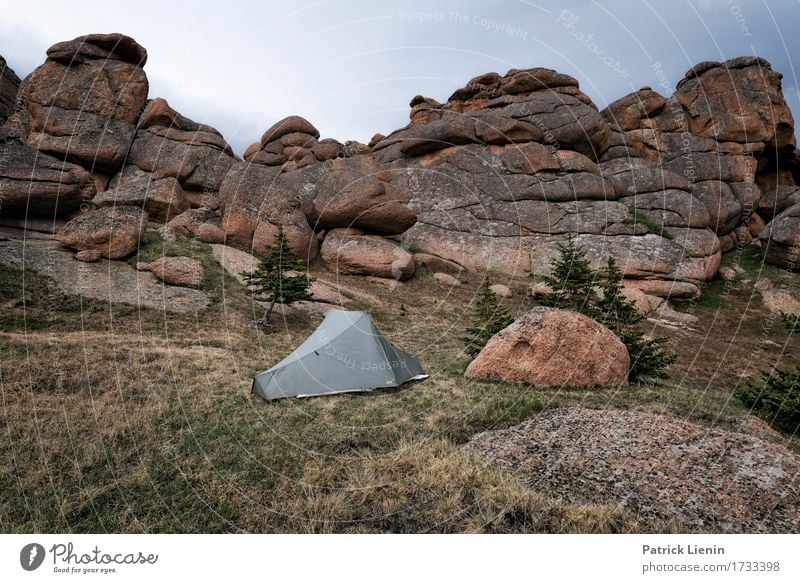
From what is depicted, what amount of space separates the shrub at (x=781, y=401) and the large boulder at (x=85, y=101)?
4680 centimetres

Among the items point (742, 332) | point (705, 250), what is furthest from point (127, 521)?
point (705, 250)

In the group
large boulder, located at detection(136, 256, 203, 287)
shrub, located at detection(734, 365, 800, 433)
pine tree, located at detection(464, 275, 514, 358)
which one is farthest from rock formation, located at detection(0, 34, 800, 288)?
shrub, located at detection(734, 365, 800, 433)

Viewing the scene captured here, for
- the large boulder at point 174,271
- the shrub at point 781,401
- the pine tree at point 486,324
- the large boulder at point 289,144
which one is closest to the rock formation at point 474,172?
the large boulder at point 289,144

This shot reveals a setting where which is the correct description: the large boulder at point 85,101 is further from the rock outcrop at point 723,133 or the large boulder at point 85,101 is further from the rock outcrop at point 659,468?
the rock outcrop at point 723,133

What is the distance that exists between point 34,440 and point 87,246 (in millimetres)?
19317

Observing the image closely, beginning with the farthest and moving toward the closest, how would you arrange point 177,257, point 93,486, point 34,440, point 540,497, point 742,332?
1. point 742,332
2. point 177,257
3. point 34,440
4. point 93,486
5. point 540,497

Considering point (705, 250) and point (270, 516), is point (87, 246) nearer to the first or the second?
point (270, 516)

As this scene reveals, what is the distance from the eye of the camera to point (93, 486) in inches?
235

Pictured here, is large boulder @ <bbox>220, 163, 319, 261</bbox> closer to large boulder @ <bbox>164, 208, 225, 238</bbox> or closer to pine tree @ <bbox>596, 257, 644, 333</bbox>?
large boulder @ <bbox>164, 208, 225, 238</bbox>

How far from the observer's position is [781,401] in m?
9.40

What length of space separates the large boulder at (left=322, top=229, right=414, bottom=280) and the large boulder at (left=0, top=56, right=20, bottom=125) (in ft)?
110

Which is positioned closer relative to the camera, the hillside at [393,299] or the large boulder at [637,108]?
the hillside at [393,299]

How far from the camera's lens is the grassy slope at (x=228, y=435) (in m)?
5.07

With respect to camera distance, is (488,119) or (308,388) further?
(488,119)
